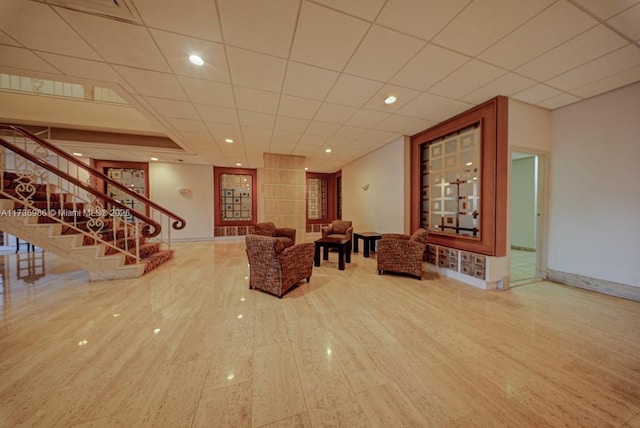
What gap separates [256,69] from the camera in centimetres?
235

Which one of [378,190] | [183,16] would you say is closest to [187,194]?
[378,190]

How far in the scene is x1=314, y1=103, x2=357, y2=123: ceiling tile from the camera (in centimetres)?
323

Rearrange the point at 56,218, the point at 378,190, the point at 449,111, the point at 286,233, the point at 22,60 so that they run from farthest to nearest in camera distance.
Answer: the point at 378,190
the point at 286,233
the point at 449,111
the point at 56,218
the point at 22,60

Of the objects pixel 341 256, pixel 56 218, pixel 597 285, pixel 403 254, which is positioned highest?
pixel 56 218

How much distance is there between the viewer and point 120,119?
15.9 ft

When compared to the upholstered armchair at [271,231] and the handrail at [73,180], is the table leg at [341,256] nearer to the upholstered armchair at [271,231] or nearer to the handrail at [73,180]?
the upholstered armchair at [271,231]

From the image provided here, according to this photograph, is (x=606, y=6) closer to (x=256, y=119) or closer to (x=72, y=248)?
(x=256, y=119)

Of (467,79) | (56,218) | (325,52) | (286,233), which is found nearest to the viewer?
(325,52)

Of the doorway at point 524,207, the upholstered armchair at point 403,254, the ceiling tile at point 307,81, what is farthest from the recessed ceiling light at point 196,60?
the doorway at point 524,207

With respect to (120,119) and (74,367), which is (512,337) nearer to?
(74,367)

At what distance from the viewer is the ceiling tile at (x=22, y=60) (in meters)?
2.13

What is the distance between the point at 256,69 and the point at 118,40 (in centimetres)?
127

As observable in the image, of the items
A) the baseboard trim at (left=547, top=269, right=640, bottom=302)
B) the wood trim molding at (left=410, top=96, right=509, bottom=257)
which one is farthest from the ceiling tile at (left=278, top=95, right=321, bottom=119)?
the baseboard trim at (left=547, top=269, right=640, bottom=302)

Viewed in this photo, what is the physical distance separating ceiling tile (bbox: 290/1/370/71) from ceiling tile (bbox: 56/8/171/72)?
4.67 feet
